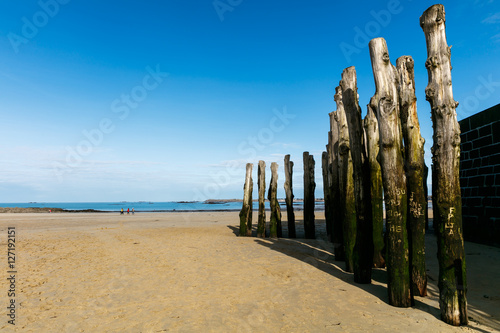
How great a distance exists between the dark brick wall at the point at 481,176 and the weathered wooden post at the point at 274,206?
6.32 meters

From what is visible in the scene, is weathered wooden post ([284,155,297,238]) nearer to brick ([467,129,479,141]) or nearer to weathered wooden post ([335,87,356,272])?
weathered wooden post ([335,87,356,272])

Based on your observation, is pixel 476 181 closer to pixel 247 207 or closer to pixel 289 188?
pixel 289 188

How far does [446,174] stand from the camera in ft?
13.5

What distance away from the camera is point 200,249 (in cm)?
972

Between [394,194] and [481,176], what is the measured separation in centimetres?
706

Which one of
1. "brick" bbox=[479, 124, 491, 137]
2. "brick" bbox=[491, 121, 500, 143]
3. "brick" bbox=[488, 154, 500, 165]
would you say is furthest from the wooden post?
"brick" bbox=[479, 124, 491, 137]

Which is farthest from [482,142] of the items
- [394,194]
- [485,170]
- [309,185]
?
[394,194]

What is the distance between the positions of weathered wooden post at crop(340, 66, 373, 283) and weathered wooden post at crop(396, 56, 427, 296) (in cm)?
85

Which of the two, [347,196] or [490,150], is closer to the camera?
[347,196]

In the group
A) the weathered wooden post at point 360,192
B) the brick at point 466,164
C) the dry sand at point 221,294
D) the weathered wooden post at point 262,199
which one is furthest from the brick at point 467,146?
the weathered wooden post at point 262,199

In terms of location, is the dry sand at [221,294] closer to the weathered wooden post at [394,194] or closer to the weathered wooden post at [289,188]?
the weathered wooden post at [394,194]

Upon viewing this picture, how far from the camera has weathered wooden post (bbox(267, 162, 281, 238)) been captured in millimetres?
12148

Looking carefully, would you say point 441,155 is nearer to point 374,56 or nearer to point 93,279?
point 374,56

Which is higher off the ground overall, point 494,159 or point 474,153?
point 474,153
